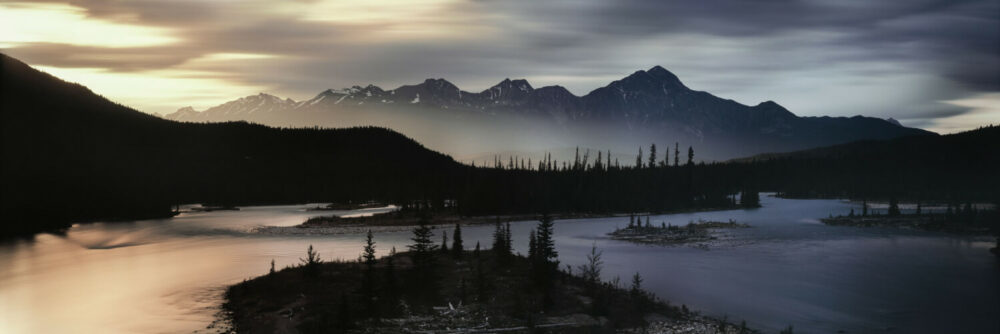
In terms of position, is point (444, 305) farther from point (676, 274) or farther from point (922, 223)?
point (922, 223)

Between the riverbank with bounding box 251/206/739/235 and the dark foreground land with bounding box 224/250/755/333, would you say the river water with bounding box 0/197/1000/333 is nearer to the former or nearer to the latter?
the dark foreground land with bounding box 224/250/755/333

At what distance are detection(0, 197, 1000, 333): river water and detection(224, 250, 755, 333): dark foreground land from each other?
14.1ft

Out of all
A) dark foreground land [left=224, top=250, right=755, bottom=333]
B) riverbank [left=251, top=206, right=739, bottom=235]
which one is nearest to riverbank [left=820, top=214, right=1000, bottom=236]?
riverbank [left=251, top=206, right=739, bottom=235]

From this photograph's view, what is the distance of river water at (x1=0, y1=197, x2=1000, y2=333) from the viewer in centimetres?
4841

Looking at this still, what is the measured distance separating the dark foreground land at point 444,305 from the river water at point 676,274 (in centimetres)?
431

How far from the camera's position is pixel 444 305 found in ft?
146

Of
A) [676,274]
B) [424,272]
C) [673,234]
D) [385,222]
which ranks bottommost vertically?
[676,274]

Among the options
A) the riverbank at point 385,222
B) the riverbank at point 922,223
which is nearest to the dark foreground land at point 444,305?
the riverbank at point 385,222

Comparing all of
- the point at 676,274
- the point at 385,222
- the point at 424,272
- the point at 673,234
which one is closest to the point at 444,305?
the point at 424,272

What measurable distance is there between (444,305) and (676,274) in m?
31.0

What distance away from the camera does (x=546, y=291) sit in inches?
1741

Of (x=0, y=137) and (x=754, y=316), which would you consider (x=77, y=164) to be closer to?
(x=0, y=137)

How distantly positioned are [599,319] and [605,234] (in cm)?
7454

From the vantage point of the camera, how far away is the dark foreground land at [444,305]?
3956cm
